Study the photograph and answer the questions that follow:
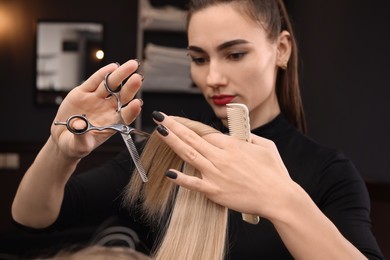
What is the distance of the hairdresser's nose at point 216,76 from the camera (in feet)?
5.16

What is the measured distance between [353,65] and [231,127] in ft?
4.78

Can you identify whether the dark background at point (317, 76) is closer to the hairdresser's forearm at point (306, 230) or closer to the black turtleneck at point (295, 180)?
the black turtleneck at point (295, 180)

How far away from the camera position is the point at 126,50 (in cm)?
381

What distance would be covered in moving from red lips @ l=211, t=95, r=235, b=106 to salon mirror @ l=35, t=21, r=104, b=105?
2.25m

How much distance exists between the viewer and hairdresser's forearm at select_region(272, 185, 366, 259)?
1134 millimetres

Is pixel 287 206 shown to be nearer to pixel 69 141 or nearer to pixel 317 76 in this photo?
pixel 69 141

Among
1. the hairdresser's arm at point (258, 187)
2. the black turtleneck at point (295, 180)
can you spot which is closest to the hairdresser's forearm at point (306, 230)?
the hairdresser's arm at point (258, 187)

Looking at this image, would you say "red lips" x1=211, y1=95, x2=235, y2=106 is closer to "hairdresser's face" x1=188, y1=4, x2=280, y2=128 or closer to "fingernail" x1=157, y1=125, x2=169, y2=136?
"hairdresser's face" x1=188, y1=4, x2=280, y2=128

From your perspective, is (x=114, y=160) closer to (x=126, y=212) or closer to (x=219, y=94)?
(x=126, y=212)

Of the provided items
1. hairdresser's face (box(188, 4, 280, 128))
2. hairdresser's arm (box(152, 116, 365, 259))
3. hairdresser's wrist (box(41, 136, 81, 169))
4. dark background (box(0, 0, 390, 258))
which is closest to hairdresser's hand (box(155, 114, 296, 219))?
hairdresser's arm (box(152, 116, 365, 259))

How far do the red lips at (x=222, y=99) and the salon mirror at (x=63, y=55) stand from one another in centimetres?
225

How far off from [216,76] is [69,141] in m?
0.47

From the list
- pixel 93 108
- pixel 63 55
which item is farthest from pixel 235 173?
pixel 63 55

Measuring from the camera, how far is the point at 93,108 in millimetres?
1328
